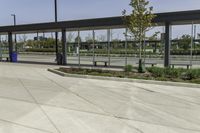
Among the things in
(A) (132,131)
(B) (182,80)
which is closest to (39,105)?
(A) (132,131)

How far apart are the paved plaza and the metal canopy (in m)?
6.83

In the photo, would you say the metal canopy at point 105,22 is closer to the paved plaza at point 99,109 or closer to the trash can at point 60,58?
the trash can at point 60,58

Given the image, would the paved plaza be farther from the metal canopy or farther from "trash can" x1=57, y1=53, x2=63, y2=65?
"trash can" x1=57, y1=53, x2=63, y2=65

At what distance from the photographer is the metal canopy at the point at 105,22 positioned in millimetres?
18469

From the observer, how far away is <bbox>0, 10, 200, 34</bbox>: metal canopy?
60.6 ft

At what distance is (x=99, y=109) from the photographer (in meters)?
8.97

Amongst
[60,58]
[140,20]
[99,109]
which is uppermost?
→ [140,20]

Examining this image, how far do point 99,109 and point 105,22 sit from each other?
14040 mm

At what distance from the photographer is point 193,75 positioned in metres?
14.9

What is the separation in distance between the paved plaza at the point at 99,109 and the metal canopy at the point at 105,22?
683 cm

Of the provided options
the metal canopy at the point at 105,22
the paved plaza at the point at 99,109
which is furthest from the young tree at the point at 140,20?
the paved plaza at the point at 99,109

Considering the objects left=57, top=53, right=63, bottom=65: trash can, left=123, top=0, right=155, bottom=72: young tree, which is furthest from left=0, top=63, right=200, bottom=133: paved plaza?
left=57, top=53, right=63, bottom=65: trash can

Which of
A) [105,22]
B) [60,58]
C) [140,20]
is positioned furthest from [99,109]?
[60,58]

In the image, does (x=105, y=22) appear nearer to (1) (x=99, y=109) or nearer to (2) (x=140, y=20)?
(2) (x=140, y=20)
